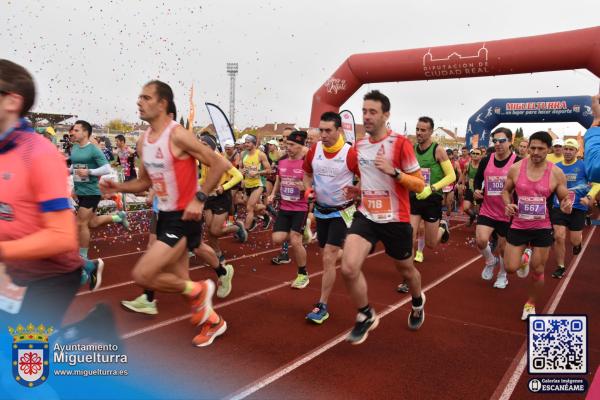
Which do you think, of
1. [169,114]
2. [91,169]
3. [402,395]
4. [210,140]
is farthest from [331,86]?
[402,395]

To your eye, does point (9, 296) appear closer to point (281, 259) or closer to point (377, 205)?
point (377, 205)

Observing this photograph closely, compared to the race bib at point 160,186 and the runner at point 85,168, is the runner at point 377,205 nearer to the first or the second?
the race bib at point 160,186

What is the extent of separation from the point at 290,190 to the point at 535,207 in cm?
306

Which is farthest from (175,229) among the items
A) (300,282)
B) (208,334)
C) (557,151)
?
(557,151)

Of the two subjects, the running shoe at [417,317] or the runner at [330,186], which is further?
the runner at [330,186]

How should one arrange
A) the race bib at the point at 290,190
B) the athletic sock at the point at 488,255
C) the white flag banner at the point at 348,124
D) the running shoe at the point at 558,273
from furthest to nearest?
the white flag banner at the point at 348,124 < the running shoe at the point at 558,273 < the athletic sock at the point at 488,255 < the race bib at the point at 290,190

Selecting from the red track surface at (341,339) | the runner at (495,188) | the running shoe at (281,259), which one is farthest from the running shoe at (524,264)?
the running shoe at (281,259)

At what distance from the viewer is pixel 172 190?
3730 millimetres

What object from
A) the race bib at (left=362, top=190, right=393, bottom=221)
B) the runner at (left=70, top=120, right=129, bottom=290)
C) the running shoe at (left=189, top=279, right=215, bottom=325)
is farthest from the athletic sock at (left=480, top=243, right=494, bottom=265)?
the runner at (left=70, top=120, right=129, bottom=290)

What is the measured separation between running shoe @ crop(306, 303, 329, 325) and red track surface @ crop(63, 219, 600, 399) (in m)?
0.09

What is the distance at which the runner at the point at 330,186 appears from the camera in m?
4.83

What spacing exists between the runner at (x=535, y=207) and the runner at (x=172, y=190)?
10.9 ft

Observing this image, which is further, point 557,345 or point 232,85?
point 232,85

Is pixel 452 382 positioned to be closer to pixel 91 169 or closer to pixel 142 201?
pixel 91 169
